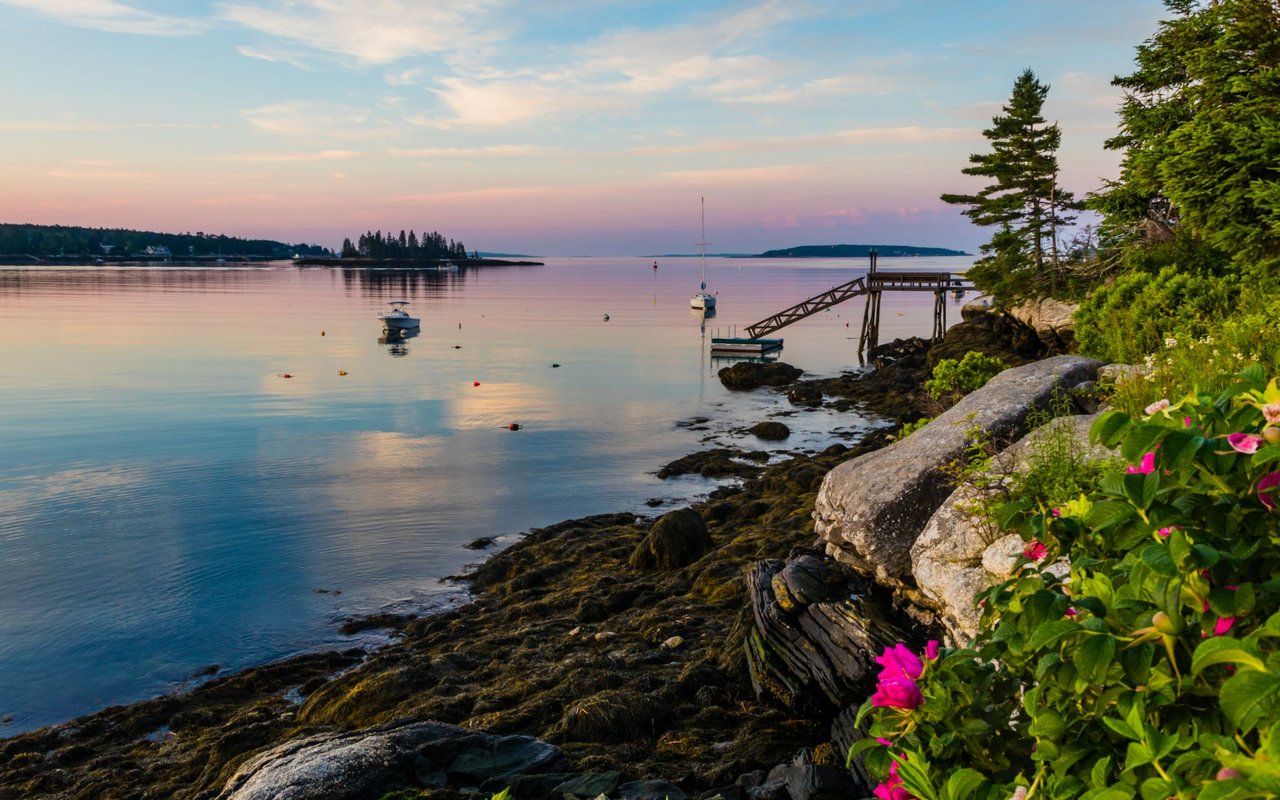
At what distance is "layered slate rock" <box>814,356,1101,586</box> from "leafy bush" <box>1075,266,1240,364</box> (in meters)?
3.40

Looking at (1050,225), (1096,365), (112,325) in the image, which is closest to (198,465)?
(1096,365)

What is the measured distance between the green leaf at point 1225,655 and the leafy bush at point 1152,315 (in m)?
11.0

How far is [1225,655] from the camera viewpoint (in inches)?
82.1

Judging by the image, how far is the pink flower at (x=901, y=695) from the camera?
3.12 m

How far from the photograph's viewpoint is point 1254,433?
2760mm

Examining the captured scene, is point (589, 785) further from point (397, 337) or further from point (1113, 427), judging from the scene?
point (397, 337)

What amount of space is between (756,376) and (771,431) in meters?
13.7

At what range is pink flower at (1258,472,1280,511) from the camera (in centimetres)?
257

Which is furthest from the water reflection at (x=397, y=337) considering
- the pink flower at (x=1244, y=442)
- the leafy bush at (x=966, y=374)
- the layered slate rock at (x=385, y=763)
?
the pink flower at (x=1244, y=442)

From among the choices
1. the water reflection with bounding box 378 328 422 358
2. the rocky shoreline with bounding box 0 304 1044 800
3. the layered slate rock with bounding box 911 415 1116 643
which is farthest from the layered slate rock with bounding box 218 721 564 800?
the water reflection with bounding box 378 328 422 358

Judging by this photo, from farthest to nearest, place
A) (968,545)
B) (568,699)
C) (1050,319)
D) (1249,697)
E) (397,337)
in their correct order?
(397,337) < (1050,319) < (568,699) < (968,545) < (1249,697)

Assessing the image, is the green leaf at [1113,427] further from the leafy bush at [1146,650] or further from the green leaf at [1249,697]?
the green leaf at [1249,697]

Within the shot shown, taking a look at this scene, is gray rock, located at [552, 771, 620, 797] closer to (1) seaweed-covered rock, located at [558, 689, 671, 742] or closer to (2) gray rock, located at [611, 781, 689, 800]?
(2) gray rock, located at [611, 781, 689, 800]

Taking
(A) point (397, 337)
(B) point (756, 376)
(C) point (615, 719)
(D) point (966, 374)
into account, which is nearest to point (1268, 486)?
(C) point (615, 719)
